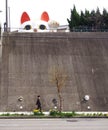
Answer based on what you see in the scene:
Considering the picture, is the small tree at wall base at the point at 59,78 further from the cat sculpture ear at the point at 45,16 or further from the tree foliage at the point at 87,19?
the tree foliage at the point at 87,19

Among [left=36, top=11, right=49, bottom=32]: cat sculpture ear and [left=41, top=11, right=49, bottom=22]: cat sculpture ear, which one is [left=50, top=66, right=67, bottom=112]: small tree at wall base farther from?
[left=41, top=11, right=49, bottom=22]: cat sculpture ear

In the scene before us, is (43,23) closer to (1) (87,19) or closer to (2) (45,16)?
(2) (45,16)

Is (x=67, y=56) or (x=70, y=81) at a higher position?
(x=67, y=56)

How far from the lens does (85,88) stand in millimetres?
37969

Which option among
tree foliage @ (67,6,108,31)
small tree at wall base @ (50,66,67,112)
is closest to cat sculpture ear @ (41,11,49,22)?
small tree at wall base @ (50,66,67,112)

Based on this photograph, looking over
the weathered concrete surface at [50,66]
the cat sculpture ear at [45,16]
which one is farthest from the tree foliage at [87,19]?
the weathered concrete surface at [50,66]

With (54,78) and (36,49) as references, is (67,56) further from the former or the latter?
(54,78)

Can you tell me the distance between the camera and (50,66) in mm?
40625

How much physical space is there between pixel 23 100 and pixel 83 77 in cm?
602

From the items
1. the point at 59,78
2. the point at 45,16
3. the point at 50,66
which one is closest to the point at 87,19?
the point at 45,16

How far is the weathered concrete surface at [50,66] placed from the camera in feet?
119

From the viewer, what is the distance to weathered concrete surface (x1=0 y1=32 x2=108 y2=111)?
36344 mm

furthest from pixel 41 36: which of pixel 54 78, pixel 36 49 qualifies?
pixel 54 78

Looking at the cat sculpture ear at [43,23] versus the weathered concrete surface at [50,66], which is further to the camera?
the cat sculpture ear at [43,23]
